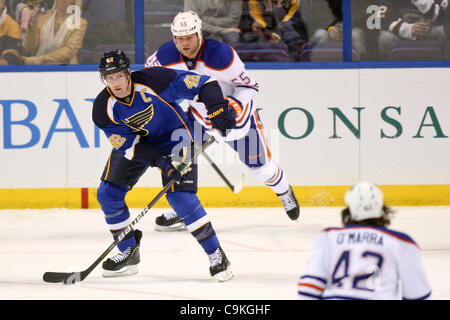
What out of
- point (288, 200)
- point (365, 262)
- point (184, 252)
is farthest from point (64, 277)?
point (365, 262)

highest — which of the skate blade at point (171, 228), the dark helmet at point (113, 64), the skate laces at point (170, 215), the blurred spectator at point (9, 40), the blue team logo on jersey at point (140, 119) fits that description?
the blurred spectator at point (9, 40)

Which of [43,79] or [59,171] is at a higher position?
[43,79]

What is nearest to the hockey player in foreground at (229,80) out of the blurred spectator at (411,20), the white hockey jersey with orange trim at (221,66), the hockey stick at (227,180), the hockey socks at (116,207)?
the white hockey jersey with orange trim at (221,66)

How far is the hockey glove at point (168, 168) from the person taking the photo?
3367mm

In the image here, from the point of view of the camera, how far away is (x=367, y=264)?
74.4 inches

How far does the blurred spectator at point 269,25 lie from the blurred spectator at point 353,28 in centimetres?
13

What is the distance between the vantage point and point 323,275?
1943mm

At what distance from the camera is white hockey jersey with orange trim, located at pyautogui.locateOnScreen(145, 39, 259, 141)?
438 centimetres

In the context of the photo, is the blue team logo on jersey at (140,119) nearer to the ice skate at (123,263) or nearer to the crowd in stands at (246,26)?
the ice skate at (123,263)

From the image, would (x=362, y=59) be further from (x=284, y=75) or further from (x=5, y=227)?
(x=5, y=227)

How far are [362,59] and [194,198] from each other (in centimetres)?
255

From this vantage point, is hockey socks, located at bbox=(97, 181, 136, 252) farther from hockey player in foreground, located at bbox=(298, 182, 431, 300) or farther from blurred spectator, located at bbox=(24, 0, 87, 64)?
blurred spectator, located at bbox=(24, 0, 87, 64)
